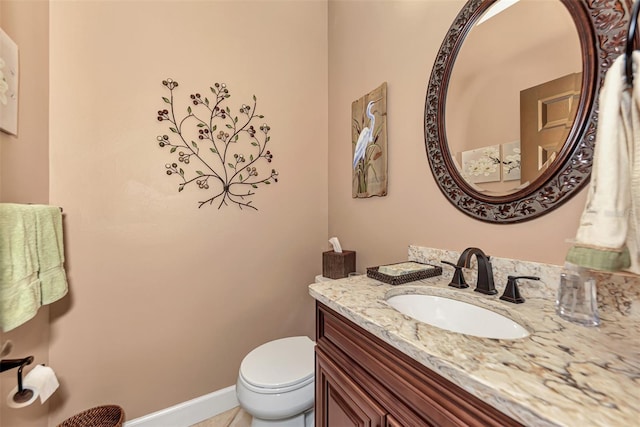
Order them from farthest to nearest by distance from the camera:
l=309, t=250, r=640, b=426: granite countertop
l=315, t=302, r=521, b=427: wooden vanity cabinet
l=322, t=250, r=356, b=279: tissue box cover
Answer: l=322, t=250, r=356, b=279: tissue box cover, l=315, t=302, r=521, b=427: wooden vanity cabinet, l=309, t=250, r=640, b=426: granite countertop

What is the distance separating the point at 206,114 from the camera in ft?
4.97

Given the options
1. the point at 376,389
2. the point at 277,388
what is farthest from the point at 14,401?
the point at 376,389

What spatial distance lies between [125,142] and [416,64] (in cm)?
157

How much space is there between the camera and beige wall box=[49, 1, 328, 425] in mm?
1241

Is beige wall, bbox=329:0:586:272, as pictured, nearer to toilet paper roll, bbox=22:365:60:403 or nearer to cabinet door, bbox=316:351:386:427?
cabinet door, bbox=316:351:386:427

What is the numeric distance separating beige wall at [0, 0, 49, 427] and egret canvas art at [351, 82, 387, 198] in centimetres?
158

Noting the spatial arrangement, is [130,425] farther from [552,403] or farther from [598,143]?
[598,143]

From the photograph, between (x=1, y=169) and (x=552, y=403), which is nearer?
(x=552, y=403)

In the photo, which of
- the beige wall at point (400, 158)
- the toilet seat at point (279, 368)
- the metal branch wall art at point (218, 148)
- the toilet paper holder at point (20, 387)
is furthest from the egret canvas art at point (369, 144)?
the toilet paper holder at point (20, 387)

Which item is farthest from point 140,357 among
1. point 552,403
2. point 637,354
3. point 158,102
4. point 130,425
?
point 637,354

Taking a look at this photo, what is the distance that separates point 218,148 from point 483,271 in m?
1.52

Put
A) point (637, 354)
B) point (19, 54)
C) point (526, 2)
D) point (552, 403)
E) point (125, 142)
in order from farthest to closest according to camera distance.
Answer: point (125, 142) < point (19, 54) < point (526, 2) < point (637, 354) < point (552, 403)

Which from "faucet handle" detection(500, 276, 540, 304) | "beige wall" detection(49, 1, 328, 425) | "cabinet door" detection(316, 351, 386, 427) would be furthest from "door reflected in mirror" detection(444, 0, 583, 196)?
"beige wall" detection(49, 1, 328, 425)

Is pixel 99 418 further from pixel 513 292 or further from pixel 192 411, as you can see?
pixel 513 292
